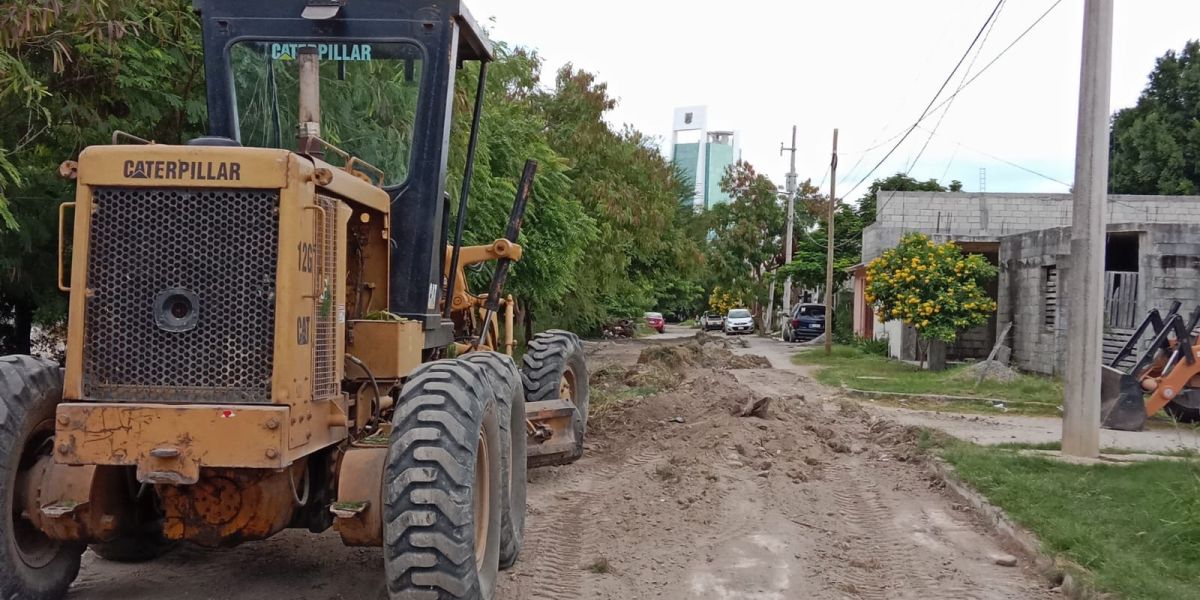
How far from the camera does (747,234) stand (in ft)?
168

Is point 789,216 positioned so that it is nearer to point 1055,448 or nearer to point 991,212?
point 991,212

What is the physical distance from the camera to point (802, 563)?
21.1 ft

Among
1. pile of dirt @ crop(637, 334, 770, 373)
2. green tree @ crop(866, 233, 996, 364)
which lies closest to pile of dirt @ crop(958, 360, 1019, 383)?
green tree @ crop(866, 233, 996, 364)

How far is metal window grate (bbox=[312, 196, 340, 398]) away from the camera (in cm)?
458

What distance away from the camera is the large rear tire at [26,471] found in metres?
4.53

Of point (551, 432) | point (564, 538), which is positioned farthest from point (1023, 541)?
point (551, 432)

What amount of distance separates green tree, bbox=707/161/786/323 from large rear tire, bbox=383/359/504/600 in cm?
4682

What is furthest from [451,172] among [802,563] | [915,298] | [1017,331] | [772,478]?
[1017,331]

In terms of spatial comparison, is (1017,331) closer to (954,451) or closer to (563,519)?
(954,451)

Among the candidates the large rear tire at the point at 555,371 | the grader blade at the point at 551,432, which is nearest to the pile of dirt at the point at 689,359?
the large rear tire at the point at 555,371

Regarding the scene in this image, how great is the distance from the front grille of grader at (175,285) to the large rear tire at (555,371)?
4.28 m

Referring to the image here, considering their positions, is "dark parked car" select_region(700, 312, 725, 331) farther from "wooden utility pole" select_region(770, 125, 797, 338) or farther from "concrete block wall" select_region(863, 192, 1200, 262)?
"concrete block wall" select_region(863, 192, 1200, 262)

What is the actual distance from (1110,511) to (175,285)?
21.1ft

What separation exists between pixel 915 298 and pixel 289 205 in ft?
62.8
